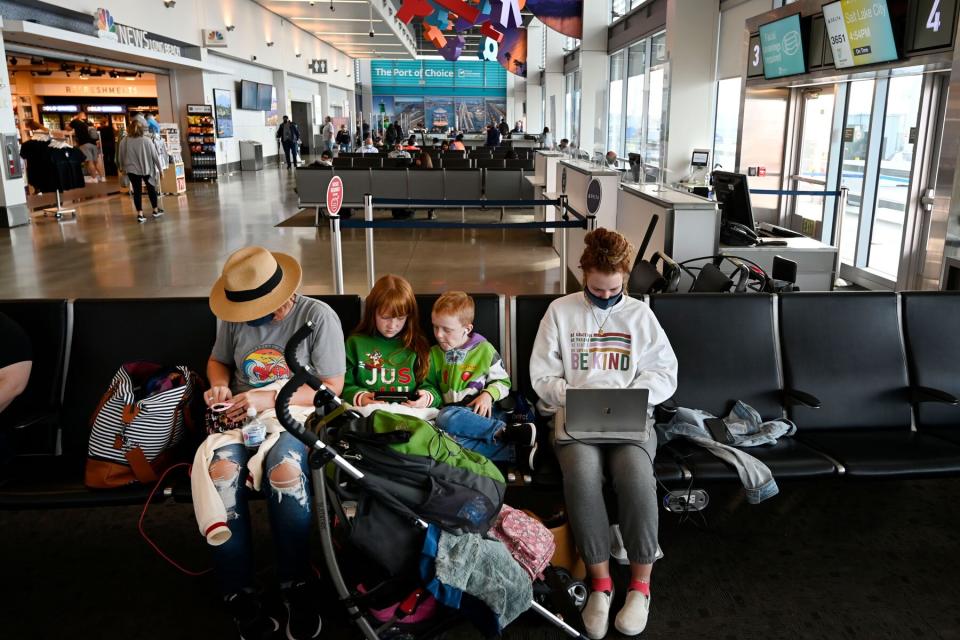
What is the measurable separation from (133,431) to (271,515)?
0.61 m

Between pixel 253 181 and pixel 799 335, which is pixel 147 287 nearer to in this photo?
pixel 799 335

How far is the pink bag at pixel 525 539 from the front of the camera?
2.36m

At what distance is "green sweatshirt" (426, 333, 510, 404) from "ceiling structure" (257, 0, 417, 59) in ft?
56.3

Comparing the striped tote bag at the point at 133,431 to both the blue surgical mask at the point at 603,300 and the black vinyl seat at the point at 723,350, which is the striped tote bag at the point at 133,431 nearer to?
the blue surgical mask at the point at 603,300

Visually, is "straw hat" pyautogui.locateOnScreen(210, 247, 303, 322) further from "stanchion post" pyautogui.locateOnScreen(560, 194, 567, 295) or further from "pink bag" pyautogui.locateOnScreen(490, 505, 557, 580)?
"stanchion post" pyautogui.locateOnScreen(560, 194, 567, 295)

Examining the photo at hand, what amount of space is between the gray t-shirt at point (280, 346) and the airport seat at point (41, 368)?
83 centimetres

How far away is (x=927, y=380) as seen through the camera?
127 inches

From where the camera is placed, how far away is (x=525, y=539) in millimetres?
2375

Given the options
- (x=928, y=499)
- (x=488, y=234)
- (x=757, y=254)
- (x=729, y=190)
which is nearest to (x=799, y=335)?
(x=928, y=499)

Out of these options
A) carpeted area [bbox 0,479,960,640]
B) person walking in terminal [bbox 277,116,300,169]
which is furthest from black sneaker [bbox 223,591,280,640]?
person walking in terminal [bbox 277,116,300,169]

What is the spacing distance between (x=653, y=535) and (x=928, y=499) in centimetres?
172

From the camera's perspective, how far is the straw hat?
268 centimetres

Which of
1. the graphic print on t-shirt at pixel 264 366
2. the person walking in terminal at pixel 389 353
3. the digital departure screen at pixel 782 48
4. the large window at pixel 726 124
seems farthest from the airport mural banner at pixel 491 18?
the graphic print on t-shirt at pixel 264 366

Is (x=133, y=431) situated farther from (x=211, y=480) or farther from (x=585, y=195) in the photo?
(x=585, y=195)
